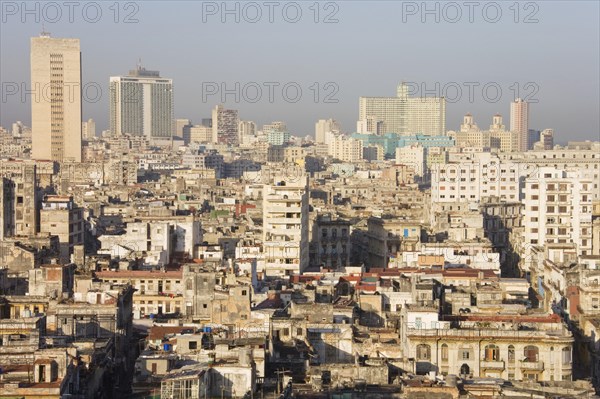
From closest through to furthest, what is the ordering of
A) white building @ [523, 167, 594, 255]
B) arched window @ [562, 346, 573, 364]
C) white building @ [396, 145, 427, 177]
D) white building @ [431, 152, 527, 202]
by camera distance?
arched window @ [562, 346, 573, 364], white building @ [523, 167, 594, 255], white building @ [431, 152, 527, 202], white building @ [396, 145, 427, 177]

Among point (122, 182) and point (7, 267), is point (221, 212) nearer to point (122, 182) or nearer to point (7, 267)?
point (7, 267)

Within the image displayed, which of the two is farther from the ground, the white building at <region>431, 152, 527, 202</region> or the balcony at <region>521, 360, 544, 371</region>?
the white building at <region>431, 152, 527, 202</region>

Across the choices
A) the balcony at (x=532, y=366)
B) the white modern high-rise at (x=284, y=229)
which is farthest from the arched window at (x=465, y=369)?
the white modern high-rise at (x=284, y=229)

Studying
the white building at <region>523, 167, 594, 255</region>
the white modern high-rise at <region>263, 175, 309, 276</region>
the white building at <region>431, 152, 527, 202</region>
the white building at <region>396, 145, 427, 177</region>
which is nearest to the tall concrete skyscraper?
the white building at <region>396, 145, 427, 177</region>

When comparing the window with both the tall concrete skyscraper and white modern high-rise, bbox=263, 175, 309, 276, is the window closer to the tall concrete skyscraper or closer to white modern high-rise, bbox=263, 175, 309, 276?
white modern high-rise, bbox=263, 175, 309, 276

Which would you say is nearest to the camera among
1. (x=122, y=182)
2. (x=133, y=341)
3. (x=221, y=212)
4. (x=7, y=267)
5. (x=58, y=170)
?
(x=133, y=341)

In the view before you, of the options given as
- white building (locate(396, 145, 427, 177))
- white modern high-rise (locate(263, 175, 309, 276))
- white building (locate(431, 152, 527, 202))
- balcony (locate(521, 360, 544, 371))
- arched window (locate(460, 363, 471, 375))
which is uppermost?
white building (locate(396, 145, 427, 177))

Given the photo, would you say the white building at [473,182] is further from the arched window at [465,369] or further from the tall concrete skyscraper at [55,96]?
the tall concrete skyscraper at [55,96]

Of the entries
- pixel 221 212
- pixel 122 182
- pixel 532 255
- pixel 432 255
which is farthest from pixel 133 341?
pixel 122 182
